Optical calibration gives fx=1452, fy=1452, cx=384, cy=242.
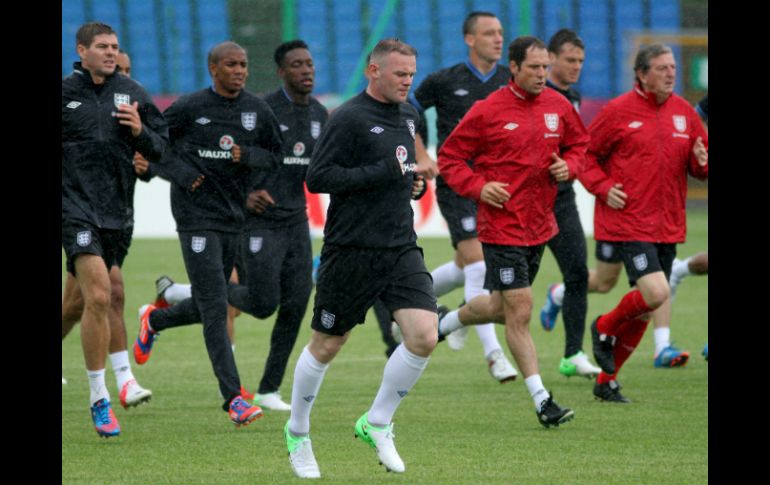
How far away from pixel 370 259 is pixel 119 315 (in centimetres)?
286

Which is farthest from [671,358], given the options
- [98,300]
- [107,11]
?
[107,11]

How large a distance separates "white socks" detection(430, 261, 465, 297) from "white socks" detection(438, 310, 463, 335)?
0.95 meters

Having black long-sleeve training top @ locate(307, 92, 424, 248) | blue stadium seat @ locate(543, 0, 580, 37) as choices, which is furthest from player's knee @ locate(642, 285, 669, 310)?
blue stadium seat @ locate(543, 0, 580, 37)

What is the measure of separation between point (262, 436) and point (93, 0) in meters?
23.8

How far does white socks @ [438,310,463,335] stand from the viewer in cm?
1023

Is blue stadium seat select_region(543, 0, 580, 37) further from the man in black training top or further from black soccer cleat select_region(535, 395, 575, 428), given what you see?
black soccer cleat select_region(535, 395, 575, 428)

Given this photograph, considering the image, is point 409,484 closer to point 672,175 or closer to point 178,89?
point 672,175

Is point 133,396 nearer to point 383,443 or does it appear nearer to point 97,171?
point 97,171

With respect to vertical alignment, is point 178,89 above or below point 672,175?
below

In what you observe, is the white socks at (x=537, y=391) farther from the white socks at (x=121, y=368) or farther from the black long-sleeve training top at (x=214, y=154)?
the white socks at (x=121, y=368)

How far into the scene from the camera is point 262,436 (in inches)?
329

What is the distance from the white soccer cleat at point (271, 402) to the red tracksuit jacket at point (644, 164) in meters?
2.43
